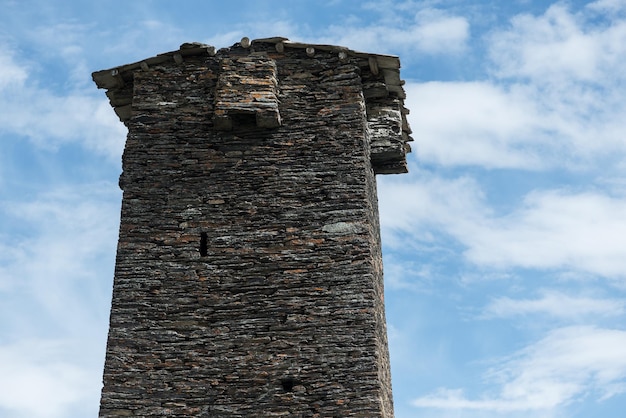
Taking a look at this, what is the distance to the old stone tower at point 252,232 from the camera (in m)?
8.98

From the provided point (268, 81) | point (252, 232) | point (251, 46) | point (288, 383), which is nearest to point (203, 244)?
point (252, 232)

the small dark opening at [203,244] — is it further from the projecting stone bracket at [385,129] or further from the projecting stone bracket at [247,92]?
the projecting stone bracket at [385,129]

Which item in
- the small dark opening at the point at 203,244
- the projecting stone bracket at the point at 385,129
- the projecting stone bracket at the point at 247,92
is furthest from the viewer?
the projecting stone bracket at the point at 385,129

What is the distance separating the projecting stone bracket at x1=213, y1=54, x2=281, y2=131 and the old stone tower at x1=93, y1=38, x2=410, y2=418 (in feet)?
0.05

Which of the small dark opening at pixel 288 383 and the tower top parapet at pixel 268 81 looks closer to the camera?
the small dark opening at pixel 288 383

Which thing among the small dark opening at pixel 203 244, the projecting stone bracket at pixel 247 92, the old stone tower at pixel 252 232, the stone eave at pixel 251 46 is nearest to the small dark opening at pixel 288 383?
the old stone tower at pixel 252 232

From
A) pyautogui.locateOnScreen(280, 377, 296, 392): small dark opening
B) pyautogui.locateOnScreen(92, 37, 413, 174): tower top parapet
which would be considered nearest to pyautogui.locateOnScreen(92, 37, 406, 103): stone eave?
pyautogui.locateOnScreen(92, 37, 413, 174): tower top parapet

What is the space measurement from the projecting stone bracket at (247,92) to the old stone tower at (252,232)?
0.02 meters

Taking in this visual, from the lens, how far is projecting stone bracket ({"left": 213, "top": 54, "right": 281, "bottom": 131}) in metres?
10.0

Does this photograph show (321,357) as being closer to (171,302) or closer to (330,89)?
(171,302)

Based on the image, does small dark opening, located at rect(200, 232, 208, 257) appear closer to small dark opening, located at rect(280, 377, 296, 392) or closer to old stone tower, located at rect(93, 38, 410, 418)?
old stone tower, located at rect(93, 38, 410, 418)

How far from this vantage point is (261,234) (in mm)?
9609

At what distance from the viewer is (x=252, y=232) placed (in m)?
9.63

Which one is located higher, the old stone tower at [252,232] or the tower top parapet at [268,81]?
the tower top parapet at [268,81]
